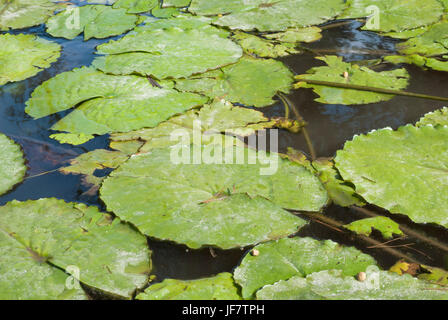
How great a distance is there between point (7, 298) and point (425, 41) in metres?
3.10

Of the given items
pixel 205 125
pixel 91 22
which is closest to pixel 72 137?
pixel 205 125

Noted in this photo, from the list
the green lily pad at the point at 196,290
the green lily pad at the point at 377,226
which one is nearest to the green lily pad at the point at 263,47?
the green lily pad at the point at 377,226

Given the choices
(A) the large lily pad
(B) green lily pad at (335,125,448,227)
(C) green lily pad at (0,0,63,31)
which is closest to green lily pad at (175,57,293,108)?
(A) the large lily pad

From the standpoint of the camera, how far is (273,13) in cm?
355

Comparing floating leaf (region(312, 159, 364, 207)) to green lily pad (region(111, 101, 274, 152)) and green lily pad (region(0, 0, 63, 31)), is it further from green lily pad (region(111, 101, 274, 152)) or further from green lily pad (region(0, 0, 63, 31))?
green lily pad (region(0, 0, 63, 31))

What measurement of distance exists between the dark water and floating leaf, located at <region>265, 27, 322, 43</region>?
77 millimetres

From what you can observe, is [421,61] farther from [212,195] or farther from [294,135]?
[212,195]

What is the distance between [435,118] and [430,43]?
110cm

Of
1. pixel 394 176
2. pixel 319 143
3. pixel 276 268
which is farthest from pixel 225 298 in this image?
pixel 319 143

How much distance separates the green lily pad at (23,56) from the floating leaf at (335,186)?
229 cm

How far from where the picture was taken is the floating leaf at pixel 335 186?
5.78 ft

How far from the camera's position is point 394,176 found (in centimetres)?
177

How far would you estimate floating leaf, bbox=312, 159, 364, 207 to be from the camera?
69.3 inches
